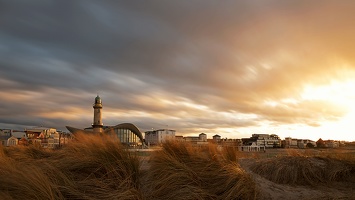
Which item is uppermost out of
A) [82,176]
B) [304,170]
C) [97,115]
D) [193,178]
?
[97,115]

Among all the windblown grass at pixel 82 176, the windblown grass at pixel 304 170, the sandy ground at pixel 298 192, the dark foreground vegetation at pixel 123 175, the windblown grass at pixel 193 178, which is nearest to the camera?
the windblown grass at pixel 82 176

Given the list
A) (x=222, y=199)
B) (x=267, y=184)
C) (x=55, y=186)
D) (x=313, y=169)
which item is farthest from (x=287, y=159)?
(x=55, y=186)

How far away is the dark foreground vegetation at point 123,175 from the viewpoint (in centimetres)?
452

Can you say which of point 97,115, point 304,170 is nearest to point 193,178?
point 304,170

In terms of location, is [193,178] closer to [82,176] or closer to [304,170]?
[82,176]

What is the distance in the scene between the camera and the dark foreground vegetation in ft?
14.8

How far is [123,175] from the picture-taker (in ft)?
18.9

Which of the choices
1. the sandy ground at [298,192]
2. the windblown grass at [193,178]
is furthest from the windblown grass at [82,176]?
the sandy ground at [298,192]

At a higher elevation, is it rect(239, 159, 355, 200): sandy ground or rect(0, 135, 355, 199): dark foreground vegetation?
rect(0, 135, 355, 199): dark foreground vegetation

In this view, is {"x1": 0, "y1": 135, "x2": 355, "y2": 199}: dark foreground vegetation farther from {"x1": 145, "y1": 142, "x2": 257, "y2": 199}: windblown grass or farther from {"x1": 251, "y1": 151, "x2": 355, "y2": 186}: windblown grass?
{"x1": 251, "y1": 151, "x2": 355, "y2": 186}: windblown grass

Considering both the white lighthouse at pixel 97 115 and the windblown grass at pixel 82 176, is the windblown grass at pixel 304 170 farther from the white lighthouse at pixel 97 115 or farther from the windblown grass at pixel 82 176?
the white lighthouse at pixel 97 115

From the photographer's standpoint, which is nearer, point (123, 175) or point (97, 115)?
point (123, 175)

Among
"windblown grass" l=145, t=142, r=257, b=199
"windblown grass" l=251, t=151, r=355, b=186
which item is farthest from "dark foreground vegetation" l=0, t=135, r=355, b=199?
"windblown grass" l=251, t=151, r=355, b=186

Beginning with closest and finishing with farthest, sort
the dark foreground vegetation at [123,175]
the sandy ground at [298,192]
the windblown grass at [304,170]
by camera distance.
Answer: the dark foreground vegetation at [123,175]
the sandy ground at [298,192]
the windblown grass at [304,170]
